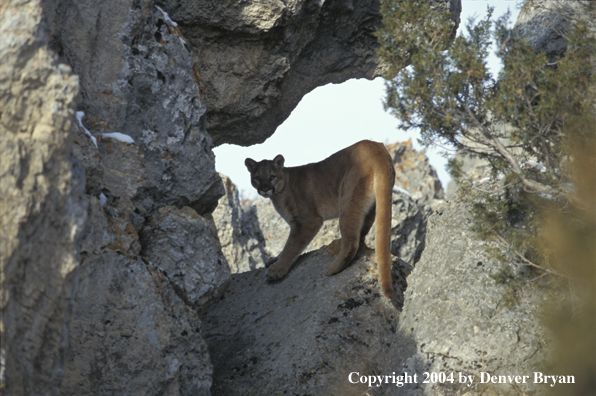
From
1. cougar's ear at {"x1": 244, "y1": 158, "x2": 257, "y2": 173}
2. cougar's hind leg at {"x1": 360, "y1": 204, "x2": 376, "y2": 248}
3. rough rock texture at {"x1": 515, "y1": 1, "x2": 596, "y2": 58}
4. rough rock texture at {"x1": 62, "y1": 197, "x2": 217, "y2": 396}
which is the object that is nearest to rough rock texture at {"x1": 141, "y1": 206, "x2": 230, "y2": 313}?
rough rock texture at {"x1": 62, "y1": 197, "x2": 217, "y2": 396}

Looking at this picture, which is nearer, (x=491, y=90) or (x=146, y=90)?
(x=491, y=90)

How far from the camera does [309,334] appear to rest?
4.52 m

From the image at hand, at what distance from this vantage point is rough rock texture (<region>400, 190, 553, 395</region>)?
360 centimetres

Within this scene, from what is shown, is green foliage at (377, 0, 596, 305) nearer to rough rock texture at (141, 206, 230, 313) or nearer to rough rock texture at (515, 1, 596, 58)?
rough rock texture at (515, 1, 596, 58)

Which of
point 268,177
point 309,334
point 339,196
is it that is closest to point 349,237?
point 339,196

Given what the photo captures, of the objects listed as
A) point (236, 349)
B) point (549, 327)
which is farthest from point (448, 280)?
point (236, 349)

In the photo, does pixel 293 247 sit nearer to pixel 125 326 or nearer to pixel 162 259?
pixel 162 259

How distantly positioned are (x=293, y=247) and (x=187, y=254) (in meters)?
1.62

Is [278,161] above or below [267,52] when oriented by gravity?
below

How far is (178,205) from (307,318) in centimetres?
169

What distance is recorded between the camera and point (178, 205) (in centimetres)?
492

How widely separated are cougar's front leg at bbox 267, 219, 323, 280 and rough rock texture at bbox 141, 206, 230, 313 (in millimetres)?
1044

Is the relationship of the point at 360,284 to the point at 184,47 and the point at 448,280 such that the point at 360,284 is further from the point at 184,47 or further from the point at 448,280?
the point at 184,47

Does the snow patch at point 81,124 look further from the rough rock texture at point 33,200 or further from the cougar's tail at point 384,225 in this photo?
the cougar's tail at point 384,225
